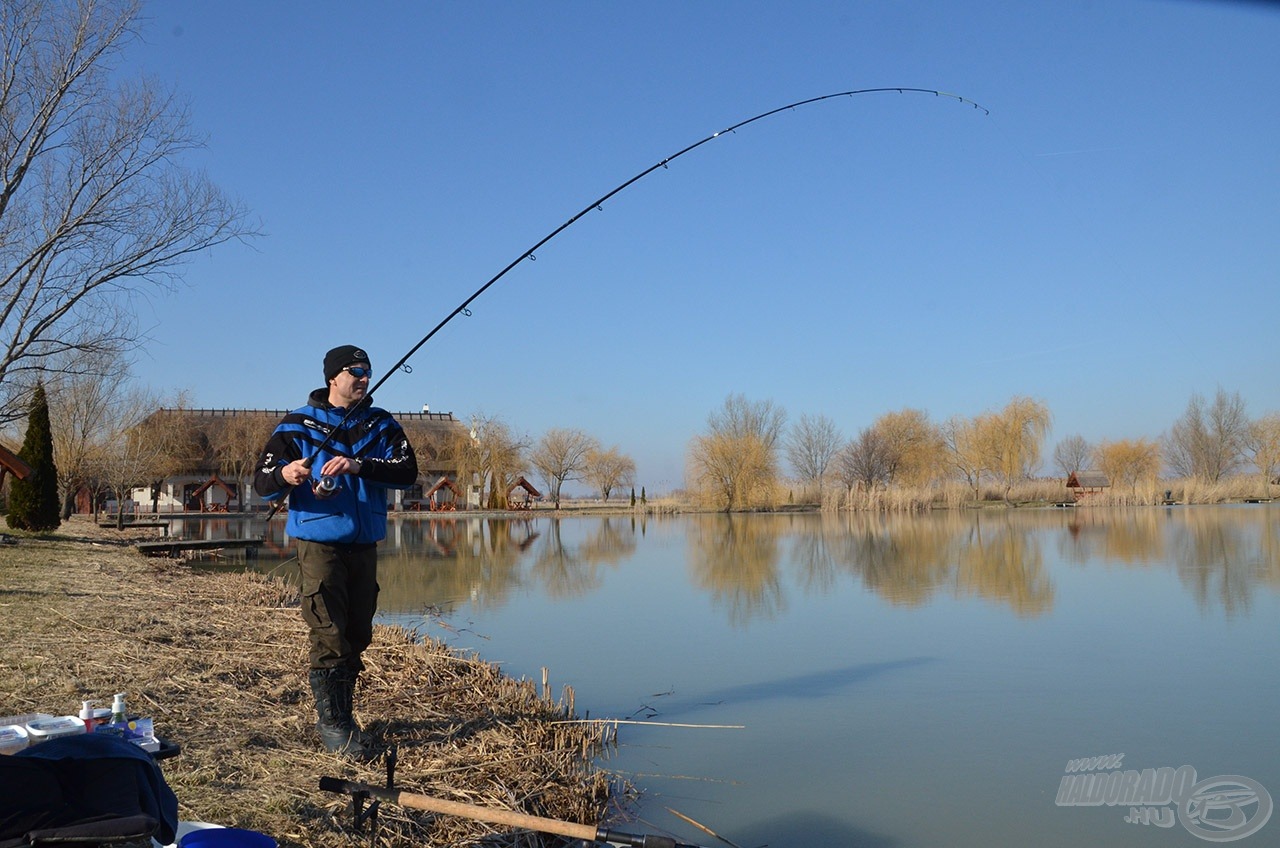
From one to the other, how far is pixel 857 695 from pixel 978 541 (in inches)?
552

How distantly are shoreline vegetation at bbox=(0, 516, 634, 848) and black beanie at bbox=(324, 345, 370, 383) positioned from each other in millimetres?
1576

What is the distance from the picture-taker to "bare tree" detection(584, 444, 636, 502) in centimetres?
5691

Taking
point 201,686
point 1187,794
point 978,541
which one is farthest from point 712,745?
point 978,541

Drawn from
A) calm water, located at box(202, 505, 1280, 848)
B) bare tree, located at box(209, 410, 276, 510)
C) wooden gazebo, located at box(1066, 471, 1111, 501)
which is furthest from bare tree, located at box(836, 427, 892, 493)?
calm water, located at box(202, 505, 1280, 848)

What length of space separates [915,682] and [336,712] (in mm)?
4105

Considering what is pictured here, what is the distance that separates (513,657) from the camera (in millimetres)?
7746

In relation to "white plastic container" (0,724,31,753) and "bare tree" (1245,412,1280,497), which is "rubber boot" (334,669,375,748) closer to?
"white plastic container" (0,724,31,753)

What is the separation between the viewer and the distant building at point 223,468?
153 feet

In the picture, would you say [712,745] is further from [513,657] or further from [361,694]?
[513,657]

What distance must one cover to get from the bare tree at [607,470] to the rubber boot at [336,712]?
5236cm

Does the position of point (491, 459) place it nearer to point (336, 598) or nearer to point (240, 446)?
point (240, 446)

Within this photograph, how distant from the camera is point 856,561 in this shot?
15.3 meters

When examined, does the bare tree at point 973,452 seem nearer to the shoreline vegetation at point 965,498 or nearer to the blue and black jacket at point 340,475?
the shoreline vegetation at point 965,498

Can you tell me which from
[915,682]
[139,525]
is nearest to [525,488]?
[139,525]
